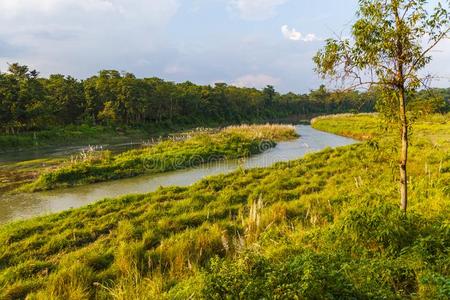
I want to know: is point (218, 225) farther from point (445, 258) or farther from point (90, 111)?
point (90, 111)

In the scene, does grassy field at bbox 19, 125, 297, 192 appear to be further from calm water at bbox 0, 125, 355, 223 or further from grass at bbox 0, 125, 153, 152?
grass at bbox 0, 125, 153, 152

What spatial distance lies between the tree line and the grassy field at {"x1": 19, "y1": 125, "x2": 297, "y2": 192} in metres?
10.9

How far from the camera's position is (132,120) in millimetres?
68500

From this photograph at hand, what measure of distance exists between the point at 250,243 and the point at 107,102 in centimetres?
5715

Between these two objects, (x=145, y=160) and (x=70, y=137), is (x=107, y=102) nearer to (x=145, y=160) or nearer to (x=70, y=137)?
(x=70, y=137)

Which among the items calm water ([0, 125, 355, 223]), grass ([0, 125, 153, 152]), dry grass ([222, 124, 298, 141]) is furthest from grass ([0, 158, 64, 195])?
dry grass ([222, 124, 298, 141])

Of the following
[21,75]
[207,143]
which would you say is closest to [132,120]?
[21,75]

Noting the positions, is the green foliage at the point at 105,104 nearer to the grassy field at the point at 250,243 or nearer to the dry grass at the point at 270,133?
the dry grass at the point at 270,133

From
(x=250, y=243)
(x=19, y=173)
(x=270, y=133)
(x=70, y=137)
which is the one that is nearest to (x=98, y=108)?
(x=70, y=137)

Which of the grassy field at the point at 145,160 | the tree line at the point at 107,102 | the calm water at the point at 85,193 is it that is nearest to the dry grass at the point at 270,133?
the grassy field at the point at 145,160

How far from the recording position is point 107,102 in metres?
61.2

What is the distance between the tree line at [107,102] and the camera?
154ft

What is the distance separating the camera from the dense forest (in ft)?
153

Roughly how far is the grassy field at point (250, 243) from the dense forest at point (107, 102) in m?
11.5
